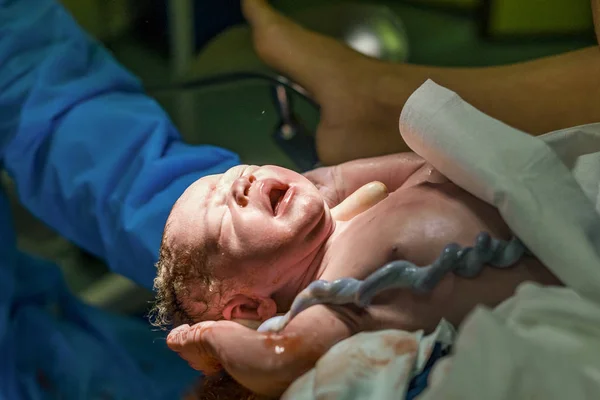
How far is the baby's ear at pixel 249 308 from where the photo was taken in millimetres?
467

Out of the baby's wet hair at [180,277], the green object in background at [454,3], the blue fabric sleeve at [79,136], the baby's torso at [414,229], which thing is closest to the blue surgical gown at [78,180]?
the blue fabric sleeve at [79,136]

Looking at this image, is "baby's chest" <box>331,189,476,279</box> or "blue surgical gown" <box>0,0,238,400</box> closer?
"baby's chest" <box>331,189,476,279</box>

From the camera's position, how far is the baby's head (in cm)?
46

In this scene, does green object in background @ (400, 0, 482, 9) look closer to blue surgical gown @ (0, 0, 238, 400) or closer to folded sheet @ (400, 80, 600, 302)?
blue surgical gown @ (0, 0, 238, 400)

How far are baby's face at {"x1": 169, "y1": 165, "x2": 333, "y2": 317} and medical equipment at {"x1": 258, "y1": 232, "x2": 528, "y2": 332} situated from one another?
0.06 meters

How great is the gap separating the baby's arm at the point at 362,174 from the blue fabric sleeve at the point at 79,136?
22cm

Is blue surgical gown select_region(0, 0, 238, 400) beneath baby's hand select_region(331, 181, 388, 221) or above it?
beneath

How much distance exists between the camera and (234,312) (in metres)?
0.47

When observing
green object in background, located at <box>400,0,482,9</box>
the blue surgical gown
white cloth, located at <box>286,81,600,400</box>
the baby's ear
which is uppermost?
white cloth, located at <box>286,81,600,400</box>

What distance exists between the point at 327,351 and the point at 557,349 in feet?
0.42

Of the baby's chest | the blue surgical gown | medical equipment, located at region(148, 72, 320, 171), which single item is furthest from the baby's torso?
the blue surgical gown

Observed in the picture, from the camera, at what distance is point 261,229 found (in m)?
0.46

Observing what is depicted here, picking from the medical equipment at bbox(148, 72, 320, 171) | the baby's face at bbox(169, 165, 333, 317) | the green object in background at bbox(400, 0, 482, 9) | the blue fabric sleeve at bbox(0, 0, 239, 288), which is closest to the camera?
the baby's face at bbox(169, 165, 333, 317)

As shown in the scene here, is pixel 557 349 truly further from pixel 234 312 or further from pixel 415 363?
pixel 234 312
